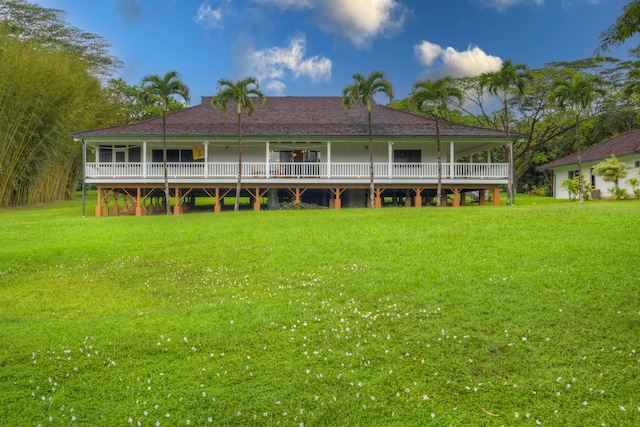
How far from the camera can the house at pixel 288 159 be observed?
2170 cm

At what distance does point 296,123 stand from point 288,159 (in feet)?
6.44

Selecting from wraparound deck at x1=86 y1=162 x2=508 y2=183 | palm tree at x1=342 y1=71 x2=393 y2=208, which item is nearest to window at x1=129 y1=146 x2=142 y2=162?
wraparound deck at x1=86 y1=162 x2=508 y2=183

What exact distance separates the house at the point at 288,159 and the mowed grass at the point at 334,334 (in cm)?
1186

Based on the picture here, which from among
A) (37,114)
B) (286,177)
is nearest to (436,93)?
(286,177)

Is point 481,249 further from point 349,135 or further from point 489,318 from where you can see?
point 349,135

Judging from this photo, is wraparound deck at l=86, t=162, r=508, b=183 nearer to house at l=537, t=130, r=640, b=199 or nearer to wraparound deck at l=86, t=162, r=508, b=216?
wraparound deck at l=86, t=162, r=508, b=216

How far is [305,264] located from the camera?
344 inches

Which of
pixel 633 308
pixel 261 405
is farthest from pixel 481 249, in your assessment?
pixel 261 405

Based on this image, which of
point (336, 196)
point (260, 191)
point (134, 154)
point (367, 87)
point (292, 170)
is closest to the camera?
point (367, 87)

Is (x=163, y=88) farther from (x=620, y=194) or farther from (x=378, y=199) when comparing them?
(x=620, y=194)

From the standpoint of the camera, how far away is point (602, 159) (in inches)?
1080

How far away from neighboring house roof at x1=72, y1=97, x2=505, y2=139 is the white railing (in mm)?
1461

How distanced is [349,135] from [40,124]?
52.6 ft

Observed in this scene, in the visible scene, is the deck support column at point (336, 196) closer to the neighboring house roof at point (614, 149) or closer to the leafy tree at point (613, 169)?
→ the leafy tree at point (613, 169)
